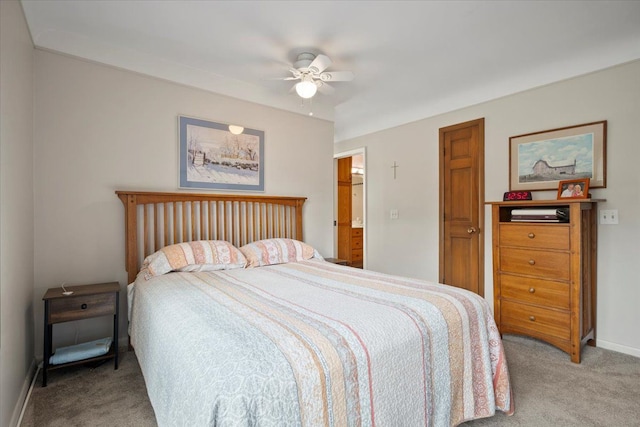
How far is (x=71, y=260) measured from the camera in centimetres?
234

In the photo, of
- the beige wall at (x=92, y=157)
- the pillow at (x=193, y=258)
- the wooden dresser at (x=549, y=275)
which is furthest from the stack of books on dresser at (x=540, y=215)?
the beige wall at (x=92, y=157)

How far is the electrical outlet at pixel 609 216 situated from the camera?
2.54m

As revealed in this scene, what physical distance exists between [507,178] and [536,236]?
83cm

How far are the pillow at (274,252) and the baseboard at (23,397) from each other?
5.00 feet

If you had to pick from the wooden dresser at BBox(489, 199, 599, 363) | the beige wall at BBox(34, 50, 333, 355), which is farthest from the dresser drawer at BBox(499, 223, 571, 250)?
the beige wall at BBox(34, 50, 333, 355)

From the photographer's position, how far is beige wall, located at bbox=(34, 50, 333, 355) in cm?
226

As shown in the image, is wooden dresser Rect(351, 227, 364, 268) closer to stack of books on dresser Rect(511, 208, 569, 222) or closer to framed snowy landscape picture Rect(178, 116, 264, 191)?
framed snowy landscape picture Rect(178, 116, 264, 191)

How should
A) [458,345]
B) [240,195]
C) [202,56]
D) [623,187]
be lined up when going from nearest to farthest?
[458,345]
[623,187]
[202,56]
[240,195]

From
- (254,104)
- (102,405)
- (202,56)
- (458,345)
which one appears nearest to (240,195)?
(254,104)

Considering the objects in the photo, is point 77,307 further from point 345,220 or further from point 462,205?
point 345,220

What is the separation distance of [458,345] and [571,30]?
2.41m

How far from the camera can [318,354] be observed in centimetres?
106

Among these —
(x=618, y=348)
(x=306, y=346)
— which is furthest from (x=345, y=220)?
(x=306, y=346)

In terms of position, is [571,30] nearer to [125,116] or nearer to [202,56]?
[202,56]
